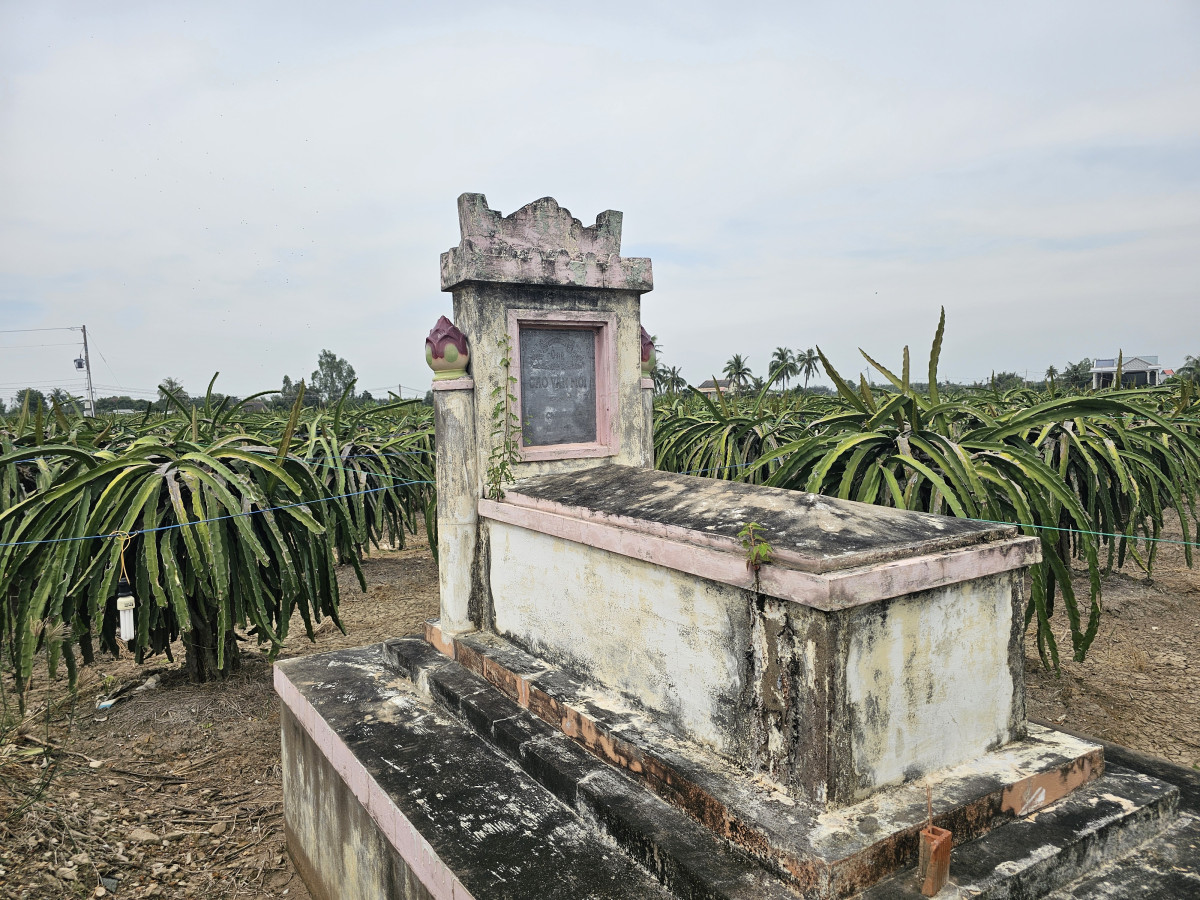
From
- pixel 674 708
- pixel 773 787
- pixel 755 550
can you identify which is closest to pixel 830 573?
pixel 755 550

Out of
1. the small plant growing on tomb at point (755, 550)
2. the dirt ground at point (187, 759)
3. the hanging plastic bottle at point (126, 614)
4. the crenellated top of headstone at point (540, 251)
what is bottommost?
the dirt ground at point (187, 759)

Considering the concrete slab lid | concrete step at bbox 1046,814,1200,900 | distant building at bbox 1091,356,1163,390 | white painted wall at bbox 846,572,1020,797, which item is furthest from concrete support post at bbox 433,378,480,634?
distant building at bbox 1091,356,1163,390

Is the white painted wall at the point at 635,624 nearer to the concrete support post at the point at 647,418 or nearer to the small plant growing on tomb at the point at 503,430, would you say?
the small plant growing on tomb at the point at 503,430

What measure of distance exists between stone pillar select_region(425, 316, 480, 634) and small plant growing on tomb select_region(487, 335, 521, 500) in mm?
104

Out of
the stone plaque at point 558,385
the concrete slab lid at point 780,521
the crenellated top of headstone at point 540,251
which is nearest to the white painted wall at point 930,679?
the concrete slab lid at point 780,521

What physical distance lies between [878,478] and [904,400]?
1.46 feet

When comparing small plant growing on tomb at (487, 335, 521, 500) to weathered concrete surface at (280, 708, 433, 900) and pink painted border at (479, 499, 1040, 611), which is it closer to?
pink painted border at (479, 499, 1040, 611)

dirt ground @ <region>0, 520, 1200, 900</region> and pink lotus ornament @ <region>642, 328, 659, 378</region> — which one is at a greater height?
pink lotus ornament @ <region>642, 328, 659, 378</region>

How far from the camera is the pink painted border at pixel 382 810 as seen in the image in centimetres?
236

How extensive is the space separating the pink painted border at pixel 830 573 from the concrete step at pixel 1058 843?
76 cm

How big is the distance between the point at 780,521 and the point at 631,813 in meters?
1.07

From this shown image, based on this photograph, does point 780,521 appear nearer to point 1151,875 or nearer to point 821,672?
point 821,672

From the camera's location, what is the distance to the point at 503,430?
390 cm

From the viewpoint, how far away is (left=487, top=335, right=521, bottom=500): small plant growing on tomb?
151 inches
